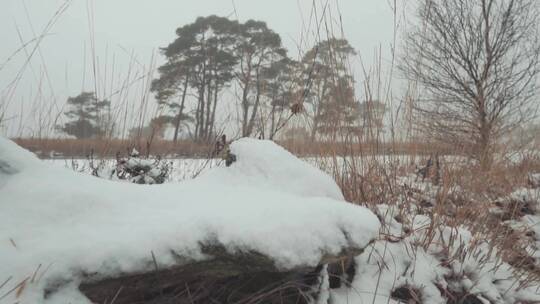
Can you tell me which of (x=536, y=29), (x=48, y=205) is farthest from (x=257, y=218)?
(x=536, y=29)

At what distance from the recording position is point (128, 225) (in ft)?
2.33

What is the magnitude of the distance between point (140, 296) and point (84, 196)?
0.92 ft

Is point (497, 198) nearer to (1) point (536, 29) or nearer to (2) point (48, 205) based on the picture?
(2) point (48, 205)

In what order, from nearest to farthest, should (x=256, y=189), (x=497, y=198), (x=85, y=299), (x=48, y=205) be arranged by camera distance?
1. (x=85, y=299)
2. (x=48, y=205)
3. (x=256, y=189)
4. (x=497, y=198)

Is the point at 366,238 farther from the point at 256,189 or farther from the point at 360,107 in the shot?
the point at 360,107

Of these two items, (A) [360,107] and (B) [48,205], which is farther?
(A) [360,107]

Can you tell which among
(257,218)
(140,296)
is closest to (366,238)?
(257,218)

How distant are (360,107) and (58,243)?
166 cm

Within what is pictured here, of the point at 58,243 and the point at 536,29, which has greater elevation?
the point at 536,29

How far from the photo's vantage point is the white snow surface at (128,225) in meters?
0.61

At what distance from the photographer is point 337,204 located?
89cm

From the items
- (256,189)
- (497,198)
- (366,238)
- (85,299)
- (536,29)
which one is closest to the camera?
(85,299)

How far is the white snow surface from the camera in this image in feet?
2.00

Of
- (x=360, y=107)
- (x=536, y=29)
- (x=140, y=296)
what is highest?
(x=536, y=29)
